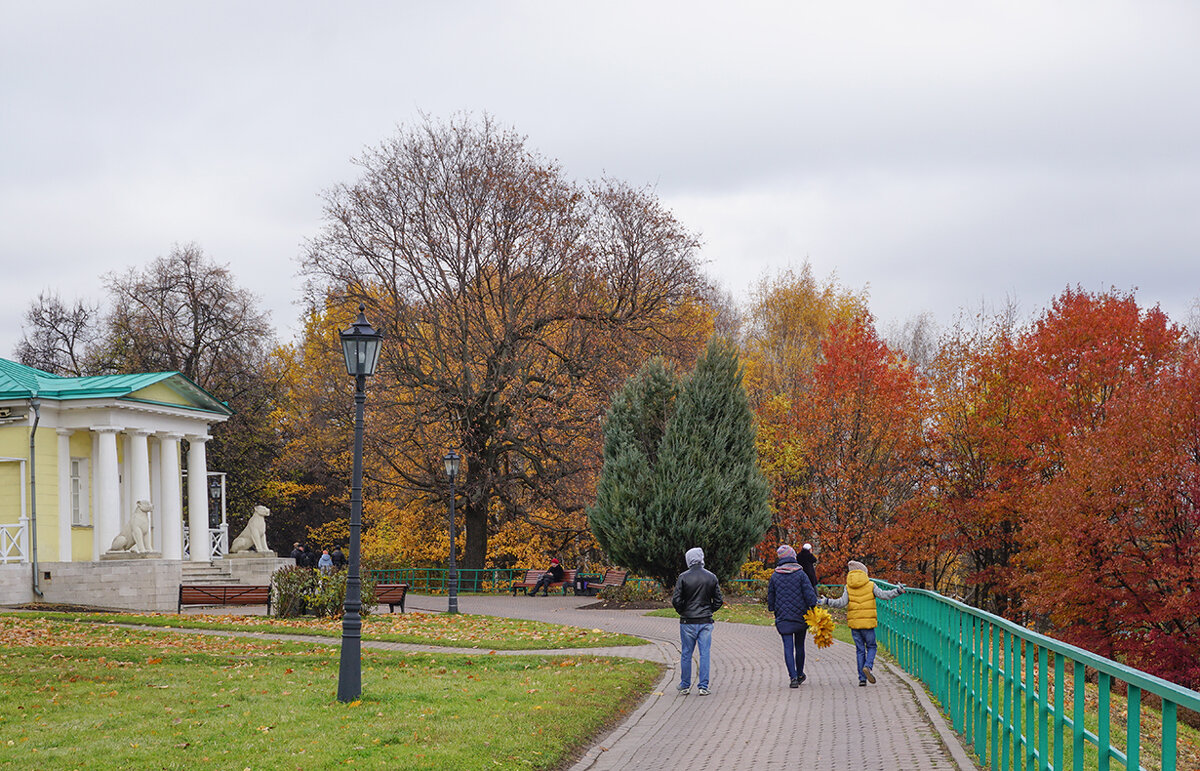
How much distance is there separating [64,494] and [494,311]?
14588 millimetres

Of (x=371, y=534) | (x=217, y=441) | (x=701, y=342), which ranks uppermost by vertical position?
(x=701, y=342)

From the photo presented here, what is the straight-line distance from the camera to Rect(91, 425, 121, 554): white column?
101 feet

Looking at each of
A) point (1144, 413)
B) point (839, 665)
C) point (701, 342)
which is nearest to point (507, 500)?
point (701, 342)

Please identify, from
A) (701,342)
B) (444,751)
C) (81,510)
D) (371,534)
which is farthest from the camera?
(371,534)

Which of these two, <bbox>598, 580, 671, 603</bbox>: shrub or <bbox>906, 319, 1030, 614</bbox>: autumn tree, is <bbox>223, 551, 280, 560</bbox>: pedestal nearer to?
<bbox>598, 580, 671, 603</bbox>: shrub

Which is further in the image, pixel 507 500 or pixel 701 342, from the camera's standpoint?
pixel 701 342

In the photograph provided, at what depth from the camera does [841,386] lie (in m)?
37.0

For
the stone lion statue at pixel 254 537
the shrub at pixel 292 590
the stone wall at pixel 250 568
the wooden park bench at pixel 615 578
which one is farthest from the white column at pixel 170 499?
the wooden park bench at pixel 615 578

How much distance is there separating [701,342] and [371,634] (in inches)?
897

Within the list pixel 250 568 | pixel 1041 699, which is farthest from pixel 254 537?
pixel 1041 699

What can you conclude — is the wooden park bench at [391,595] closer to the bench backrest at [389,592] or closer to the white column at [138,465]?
the bench backrest at [389,592]

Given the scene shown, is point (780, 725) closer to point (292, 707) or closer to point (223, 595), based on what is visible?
point (292, 707)

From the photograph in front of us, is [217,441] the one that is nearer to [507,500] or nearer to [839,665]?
[507,500]

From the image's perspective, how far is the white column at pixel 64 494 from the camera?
30188 millimetres
